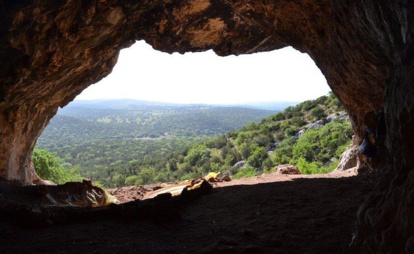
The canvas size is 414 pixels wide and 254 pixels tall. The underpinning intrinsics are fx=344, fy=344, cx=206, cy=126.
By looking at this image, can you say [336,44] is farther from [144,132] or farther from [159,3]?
[144,132]

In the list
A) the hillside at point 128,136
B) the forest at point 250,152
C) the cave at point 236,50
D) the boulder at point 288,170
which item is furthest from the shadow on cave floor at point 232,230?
the hillside at point 128,136

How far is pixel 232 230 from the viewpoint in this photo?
5516mm

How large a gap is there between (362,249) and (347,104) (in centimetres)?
911

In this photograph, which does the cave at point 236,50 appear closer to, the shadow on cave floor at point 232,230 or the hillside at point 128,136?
the shadow on cave floor at point 232,230

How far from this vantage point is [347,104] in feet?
38.2

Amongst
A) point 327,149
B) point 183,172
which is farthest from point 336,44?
point 183,172

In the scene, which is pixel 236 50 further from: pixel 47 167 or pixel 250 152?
pixel 250 152

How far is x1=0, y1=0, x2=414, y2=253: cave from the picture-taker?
3.16m

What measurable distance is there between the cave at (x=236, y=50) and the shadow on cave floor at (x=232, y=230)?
1132mm

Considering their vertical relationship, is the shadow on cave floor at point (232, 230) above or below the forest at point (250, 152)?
above

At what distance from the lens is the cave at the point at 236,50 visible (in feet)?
10.4

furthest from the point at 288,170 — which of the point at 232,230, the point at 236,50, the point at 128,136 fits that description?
the point at 128,136

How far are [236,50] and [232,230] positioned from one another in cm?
1048

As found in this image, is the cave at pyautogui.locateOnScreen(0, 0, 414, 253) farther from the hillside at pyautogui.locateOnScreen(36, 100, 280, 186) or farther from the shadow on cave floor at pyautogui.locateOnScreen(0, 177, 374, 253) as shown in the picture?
the hillside at pyautogui.locateOnScreen(36, 100, 280, 186)
